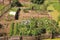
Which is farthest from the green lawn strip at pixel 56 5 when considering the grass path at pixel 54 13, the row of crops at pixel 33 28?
the row of crops at pixel 33 28

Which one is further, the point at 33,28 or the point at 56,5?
the point at 56,5

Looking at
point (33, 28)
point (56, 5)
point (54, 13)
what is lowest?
point (33, 28)

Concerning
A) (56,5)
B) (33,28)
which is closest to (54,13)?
(56,5)

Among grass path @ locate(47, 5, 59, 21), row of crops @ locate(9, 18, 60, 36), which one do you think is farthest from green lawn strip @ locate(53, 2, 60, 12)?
row of crops @ locate(9, 18, 60, 36)

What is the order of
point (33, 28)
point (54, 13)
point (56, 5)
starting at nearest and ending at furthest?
point (33, 28) < point (54, 13) < point (56, 5)

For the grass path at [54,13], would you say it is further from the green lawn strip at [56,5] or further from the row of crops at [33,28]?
the row of crops at [33,28]

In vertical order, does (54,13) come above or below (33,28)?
above

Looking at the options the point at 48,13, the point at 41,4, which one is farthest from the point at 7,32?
the point at 41,4

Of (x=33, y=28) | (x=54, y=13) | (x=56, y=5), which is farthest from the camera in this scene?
(x=56, y=5)

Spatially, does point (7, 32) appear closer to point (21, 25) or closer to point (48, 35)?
point (21, 25)

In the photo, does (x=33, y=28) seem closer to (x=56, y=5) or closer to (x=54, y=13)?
(x=54, y=13)

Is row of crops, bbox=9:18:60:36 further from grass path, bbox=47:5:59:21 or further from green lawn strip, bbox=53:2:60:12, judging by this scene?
green lawn strip, bbox=53:2:60:12
